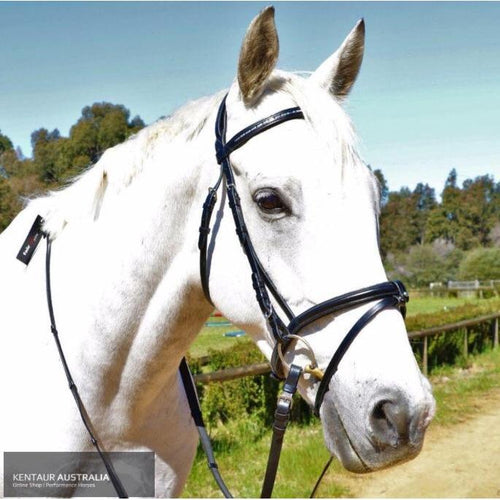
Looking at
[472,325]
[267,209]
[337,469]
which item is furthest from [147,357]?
[472,325]

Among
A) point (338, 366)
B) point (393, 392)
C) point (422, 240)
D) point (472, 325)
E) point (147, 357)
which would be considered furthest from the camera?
point (422, 240)

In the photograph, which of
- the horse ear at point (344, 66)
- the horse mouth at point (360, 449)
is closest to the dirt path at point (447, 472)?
the horse mouth at point (360, 449)

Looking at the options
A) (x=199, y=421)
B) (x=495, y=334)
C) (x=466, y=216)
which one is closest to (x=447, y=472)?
(x=199, y=421)

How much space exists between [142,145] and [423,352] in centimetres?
1098

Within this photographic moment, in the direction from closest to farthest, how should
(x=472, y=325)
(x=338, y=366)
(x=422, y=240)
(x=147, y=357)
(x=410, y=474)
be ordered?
(x=338, y=366)
(x=147, y=357)
(x=410, y=474)
(x=472, y=325)
(x=422, y=240)

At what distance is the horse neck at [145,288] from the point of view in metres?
2.19

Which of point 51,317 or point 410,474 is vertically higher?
point 51,317

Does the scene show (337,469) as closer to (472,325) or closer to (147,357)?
(147,357)

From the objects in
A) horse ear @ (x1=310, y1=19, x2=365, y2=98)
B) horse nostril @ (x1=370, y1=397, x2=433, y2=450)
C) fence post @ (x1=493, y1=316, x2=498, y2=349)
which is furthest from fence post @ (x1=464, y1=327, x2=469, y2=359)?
horse nostril @ (x1=370, y1=397, x2=433, y2=450)

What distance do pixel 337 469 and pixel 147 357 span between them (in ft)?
18.1

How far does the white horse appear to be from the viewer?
1.72 meters

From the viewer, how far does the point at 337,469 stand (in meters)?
6.95

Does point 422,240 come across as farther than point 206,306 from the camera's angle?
Yes

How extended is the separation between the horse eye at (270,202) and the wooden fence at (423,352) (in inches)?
195
